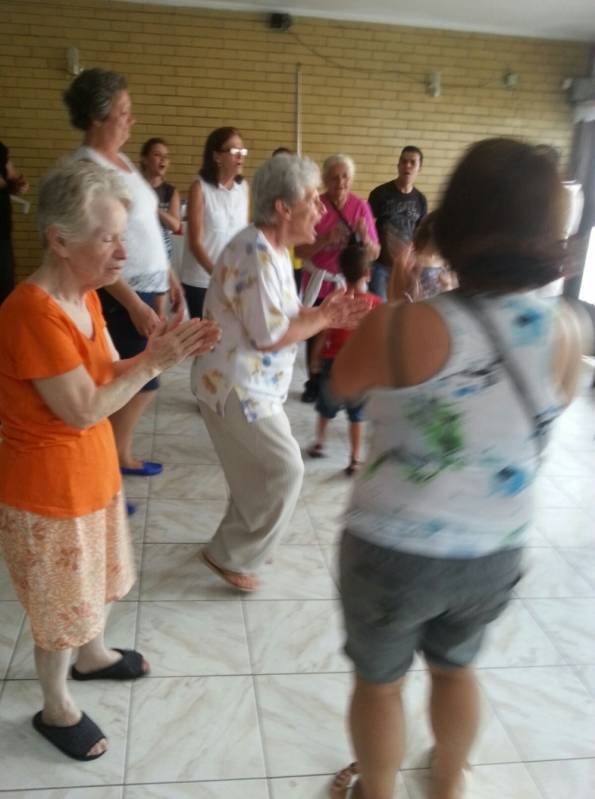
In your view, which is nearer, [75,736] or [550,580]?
[75,736]

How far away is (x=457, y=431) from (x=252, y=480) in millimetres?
1234

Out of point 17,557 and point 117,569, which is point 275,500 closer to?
point 117,569

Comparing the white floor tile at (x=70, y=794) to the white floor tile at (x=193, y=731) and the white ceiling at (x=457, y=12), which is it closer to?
the white floor tile at (x=193, y=731)

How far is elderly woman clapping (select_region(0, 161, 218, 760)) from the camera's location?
137 centimetres

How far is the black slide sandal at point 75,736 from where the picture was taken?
1661 millimetres

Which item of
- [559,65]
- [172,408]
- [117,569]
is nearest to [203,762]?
[117,569]

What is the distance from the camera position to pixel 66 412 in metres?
1.39

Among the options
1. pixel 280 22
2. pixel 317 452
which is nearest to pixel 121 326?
pixel 317 452

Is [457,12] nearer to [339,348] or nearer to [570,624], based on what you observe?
[339,348]

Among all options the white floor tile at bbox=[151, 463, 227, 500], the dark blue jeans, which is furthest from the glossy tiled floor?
the dark blue jeans

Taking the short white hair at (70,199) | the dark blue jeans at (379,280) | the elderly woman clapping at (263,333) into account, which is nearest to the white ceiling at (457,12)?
the dark blue jeans at (379,280)

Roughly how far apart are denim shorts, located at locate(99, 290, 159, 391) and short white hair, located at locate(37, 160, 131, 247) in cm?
124

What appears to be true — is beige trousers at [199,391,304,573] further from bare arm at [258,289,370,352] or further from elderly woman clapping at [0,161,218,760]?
elderly woman clapping at [0,161,218,760]

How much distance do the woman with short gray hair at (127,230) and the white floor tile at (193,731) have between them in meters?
1.09
